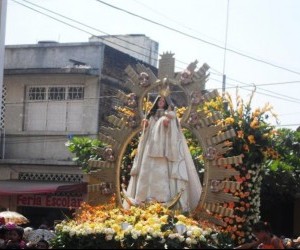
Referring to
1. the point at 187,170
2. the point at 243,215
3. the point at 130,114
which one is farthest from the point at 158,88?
the point at 243,215

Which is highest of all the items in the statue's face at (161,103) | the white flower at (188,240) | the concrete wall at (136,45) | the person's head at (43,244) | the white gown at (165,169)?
the concrete wall at (136,45)

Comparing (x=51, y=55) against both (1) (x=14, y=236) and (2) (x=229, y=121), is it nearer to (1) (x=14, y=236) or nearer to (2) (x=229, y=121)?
(2) (x=229, y=121)

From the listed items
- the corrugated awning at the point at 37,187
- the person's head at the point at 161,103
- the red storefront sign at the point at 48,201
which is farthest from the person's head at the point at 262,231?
the red storefront sign at the point at 48,201

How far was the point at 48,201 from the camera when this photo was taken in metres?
20.5

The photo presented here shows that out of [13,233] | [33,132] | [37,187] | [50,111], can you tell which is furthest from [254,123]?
[33,132]

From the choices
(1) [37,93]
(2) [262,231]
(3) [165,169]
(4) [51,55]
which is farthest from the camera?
(4) [51,55]

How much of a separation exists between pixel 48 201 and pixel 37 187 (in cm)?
108

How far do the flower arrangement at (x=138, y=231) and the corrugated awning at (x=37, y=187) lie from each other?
945 cm

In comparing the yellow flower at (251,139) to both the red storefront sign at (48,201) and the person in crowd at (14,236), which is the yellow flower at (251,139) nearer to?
the person in crowd at (14,236)

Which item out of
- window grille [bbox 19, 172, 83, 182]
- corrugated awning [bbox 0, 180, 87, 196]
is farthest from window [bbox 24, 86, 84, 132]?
corrugated awning [bbox 0, 180, 87, 196]

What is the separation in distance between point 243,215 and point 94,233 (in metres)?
2.80

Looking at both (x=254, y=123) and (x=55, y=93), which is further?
(x=55, y=93)

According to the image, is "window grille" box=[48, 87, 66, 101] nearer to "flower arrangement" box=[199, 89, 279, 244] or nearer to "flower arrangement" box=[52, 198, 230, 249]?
"flower arrangement" box=[199, 89, 279, 244]

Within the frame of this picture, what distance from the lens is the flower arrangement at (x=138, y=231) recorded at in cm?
833
